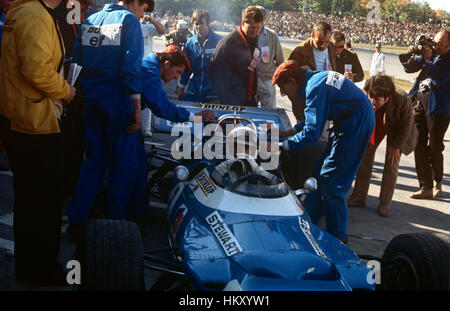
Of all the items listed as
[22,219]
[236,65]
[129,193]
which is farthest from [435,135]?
[22,219]

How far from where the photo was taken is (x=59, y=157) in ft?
11.3

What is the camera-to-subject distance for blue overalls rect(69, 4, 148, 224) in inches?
159

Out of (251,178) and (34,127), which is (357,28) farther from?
(34,127)

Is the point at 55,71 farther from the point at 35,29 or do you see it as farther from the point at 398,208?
the point at 398,208

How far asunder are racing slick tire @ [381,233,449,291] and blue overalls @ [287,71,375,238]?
107 cm

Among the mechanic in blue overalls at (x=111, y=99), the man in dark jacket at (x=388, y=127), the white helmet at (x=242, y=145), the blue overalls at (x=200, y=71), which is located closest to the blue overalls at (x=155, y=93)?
the mechanic in blue overalls at (x=111, y=99)

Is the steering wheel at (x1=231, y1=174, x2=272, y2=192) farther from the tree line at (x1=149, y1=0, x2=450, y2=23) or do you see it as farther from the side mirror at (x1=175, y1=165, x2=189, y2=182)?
the tree line at (x1=149, y1=0, x2=450, y2=23)

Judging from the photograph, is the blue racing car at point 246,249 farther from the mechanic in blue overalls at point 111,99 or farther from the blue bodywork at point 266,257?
the mechanic in blue overalls at point 111,99

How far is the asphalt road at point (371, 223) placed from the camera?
3993 mm

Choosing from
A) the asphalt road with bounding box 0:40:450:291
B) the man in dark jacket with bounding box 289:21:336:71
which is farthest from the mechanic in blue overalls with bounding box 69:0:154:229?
the man in dark jacket with bounding box 289:21:336:71

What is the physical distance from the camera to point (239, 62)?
686 centimetres

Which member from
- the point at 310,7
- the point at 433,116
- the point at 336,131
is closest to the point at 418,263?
the point at 336,131

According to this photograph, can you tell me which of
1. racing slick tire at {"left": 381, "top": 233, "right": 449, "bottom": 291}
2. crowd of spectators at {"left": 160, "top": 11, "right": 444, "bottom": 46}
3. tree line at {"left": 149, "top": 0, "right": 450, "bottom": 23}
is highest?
tree line at {"left": 149, "top": 0, "right": 450, "bottom": 23}

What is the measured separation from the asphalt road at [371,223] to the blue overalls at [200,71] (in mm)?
2292
